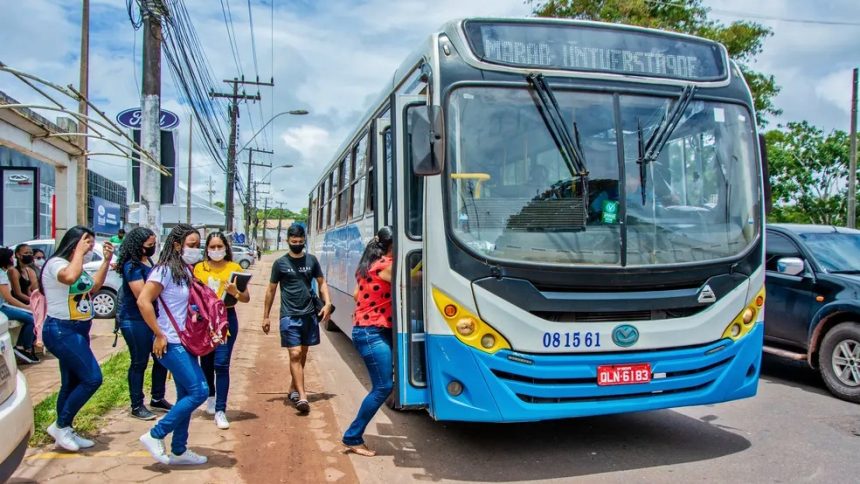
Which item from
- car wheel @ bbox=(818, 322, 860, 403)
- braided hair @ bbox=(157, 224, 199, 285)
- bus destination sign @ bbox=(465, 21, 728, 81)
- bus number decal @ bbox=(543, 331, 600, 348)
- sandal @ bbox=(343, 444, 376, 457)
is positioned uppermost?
bus destination sign @ bbox=(465, 21, 728, 81)

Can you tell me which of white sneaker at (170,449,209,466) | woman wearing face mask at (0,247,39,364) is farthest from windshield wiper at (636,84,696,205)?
woman wearing face mask at (0,247,39,364)

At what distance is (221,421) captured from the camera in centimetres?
582

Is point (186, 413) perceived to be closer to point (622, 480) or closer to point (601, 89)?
point (622, 480)

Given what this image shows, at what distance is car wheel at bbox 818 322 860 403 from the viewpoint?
6.62 m

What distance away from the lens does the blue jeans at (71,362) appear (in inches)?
191

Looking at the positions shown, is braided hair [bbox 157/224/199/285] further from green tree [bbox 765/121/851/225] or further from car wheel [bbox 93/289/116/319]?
green tree [bbox 765/121/851/225]

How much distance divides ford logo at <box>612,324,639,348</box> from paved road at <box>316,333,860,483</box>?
0.92 meters

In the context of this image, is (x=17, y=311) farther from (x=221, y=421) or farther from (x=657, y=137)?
(x=657, y=137)

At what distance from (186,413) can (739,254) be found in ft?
13.5

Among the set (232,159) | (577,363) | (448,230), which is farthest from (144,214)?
(232,159)

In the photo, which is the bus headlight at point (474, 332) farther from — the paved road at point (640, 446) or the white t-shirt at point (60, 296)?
the white t-shirt at point (60, 296)

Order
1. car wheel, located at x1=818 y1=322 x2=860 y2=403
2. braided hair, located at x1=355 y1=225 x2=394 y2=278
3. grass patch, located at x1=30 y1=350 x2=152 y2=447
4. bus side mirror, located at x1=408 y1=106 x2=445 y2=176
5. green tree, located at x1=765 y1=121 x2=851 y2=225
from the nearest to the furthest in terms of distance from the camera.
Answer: bus side mirror, located at x1=408 y1=106 x2=445 y2=176 < braided hair, located at x1=355 y1=225 x2=394 y2=278 < grass patch, located at x1=30 y1=350 x2=152 y2=447 < car wheel, located at x1=818 y1=322 x2=860 y2=403 < green tree, located at x1=765 y1=121 x2=851 y2=225

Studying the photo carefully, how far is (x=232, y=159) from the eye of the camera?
98.7ft

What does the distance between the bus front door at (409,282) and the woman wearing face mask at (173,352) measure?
1.39 m
